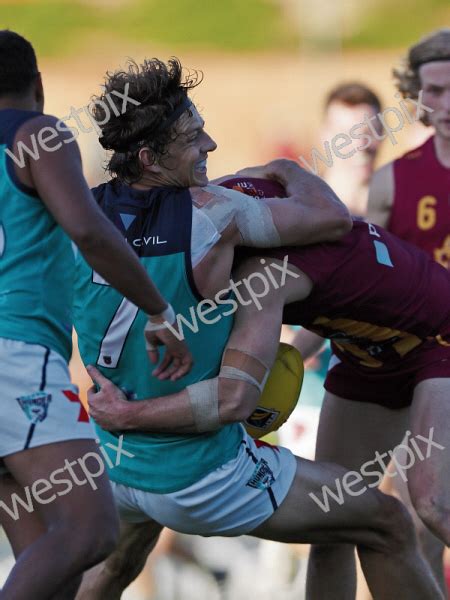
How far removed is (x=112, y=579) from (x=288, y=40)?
656cm

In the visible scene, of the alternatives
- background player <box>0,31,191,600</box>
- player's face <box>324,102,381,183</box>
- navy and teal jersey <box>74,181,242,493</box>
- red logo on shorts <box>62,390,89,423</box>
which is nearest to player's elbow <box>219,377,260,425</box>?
navy and teal jersey <box>74,181,242,493</box>

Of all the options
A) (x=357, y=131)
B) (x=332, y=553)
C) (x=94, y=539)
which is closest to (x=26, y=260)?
(x=94, y=539)

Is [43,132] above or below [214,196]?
above

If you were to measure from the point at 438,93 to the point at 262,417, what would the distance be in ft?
6.84

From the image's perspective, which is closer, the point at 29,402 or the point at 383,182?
the point at 29,402

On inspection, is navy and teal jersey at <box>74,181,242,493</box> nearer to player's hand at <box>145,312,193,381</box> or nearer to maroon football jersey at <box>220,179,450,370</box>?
player's hand at <box>145,312,193,381</box>

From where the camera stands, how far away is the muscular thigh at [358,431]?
4176 mm

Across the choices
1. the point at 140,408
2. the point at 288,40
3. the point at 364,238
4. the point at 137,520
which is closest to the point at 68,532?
the point at 140,408

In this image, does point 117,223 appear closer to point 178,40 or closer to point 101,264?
point 101,264

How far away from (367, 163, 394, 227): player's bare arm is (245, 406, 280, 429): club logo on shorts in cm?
164

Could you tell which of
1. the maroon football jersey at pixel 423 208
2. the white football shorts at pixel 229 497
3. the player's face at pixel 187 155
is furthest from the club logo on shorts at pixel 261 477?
the maroon football jersey at pixel 423 208

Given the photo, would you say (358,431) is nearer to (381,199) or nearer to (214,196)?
(214,196)

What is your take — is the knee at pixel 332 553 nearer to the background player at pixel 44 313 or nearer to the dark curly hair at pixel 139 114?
the background player at pixel 44 313

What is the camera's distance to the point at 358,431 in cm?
420
